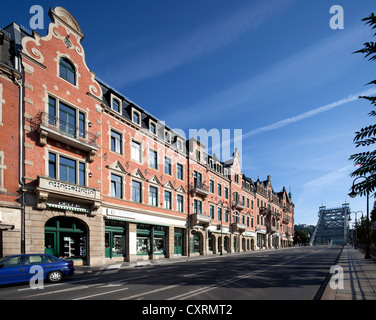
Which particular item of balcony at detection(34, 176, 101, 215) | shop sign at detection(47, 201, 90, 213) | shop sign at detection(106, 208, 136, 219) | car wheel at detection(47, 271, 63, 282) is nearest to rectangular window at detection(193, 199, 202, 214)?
shop sign at detection(106, 208, 136, 219)

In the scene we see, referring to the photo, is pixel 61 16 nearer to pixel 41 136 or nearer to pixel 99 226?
pixel 41 136

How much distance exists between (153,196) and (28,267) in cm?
1876

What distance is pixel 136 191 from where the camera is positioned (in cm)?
2894

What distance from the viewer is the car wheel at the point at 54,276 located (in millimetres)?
13667

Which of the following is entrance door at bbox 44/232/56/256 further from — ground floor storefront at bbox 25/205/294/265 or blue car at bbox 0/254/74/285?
blue car at bbox 0/254/74/285

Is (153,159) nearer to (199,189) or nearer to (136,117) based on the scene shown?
(136,117)

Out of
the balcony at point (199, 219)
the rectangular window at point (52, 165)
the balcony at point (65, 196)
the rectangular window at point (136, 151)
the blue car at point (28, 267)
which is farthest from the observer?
the balcony at point (199, 219)

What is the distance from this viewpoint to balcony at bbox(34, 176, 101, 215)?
62.4 feet

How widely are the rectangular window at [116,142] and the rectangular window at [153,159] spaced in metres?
4.62

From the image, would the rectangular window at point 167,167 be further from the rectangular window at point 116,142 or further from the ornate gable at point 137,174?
the rectangular window at point 116,142

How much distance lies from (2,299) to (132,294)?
420 cm

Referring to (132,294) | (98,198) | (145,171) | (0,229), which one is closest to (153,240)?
(145,171)

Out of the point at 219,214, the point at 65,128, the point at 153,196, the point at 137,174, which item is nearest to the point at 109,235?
the point at 137,174

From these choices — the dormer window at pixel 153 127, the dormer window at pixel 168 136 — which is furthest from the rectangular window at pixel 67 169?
the dormer window at pixel 168 136
